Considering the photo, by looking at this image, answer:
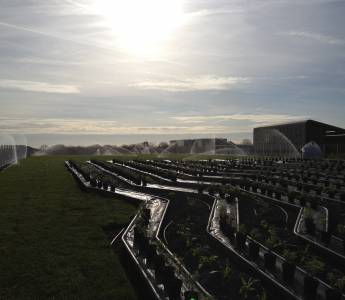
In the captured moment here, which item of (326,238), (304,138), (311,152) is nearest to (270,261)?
(326,238)

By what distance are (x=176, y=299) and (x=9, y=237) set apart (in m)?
6.07

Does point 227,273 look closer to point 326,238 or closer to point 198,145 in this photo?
point 326,238

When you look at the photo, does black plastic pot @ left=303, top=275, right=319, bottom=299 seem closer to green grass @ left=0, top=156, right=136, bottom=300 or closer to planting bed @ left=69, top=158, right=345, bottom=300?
planting bed @ left=69, top=158, right=345, bottom=300

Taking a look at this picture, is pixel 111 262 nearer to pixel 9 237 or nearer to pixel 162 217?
pixel 9 237

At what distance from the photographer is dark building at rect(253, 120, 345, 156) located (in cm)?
6688

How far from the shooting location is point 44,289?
7.27m

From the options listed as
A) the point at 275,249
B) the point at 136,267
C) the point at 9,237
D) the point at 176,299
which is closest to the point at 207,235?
the point at 275,249

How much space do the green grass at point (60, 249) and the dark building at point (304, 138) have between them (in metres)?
52.2

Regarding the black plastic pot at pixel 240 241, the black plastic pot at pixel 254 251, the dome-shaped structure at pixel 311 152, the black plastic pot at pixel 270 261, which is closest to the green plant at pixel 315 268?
the black plastic pot at pixel 270 261

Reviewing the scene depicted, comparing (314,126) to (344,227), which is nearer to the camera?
(344,227)

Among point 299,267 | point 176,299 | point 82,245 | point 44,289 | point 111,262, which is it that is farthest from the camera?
point 82,245

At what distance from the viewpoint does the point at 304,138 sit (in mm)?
69812

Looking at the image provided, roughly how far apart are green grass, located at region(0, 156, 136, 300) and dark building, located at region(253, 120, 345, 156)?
171 feet

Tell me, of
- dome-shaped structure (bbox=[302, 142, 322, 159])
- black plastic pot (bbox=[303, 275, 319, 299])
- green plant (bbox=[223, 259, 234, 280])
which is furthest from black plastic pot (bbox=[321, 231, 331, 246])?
dome-shaped structure (bbox=[302, 142, 322, 159])
